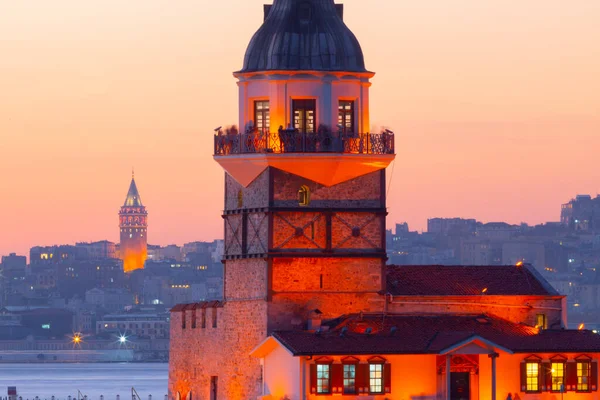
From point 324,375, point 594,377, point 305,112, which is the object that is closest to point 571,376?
point 594,377

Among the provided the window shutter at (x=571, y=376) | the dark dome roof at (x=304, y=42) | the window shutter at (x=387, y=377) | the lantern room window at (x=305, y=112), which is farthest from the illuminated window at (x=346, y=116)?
the window shutter at (x=571, y=376)

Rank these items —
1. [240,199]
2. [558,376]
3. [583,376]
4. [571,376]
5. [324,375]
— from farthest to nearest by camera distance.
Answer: [240,199] < [583,376] < [571,376] < [558,376] < [324,375]

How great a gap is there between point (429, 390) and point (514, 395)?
2.71 metres

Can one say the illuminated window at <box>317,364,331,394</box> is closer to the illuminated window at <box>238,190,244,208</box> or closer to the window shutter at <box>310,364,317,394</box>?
the window shutter at <box>310,364,317,394</box>

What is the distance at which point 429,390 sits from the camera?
70625mm

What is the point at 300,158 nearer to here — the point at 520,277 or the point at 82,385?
the point at 520,277

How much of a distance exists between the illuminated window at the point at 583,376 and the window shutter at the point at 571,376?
117 millimetres

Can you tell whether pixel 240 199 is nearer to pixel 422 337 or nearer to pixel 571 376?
pixel 422 337

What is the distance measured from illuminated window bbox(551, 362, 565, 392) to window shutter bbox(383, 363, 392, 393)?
17.0ft

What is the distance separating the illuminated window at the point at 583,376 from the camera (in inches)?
2832

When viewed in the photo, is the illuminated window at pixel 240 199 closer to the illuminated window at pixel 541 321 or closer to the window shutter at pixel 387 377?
the window shutter at pixel 387 377

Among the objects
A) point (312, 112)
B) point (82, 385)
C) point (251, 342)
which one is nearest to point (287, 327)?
point (251, 342)

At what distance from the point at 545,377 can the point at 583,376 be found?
1.27 metres

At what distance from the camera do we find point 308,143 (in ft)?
243
